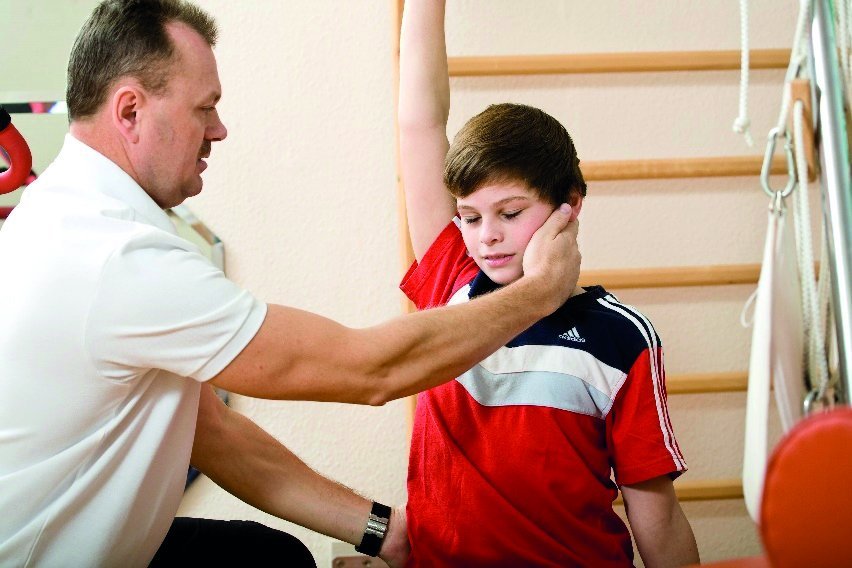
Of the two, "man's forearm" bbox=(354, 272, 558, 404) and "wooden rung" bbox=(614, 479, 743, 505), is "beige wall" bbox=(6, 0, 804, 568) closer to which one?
"wooden rung" bbox=(614, 479, 743, 505)

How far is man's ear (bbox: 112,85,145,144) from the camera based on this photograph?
3.96ft

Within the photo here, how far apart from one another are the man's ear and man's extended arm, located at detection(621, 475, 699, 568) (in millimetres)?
891

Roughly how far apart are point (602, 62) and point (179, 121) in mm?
999

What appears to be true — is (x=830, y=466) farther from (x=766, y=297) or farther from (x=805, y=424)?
(x=766, y=297)

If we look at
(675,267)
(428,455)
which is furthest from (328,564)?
(675,267)

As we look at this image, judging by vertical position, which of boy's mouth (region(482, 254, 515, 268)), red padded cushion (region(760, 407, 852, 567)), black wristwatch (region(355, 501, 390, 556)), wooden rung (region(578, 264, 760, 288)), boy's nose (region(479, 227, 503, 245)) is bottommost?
black wristwatch (region(355, 501, 390, 556))

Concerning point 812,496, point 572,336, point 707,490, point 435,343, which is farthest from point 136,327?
point 707,490

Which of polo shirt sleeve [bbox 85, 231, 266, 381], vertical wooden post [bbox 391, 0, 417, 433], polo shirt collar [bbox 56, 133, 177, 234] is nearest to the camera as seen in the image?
polo shirt sleeve [bbox 85, 231, 266, 381]

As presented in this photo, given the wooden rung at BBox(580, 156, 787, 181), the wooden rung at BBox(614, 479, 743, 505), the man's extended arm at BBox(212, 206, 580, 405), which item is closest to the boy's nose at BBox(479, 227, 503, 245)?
the man's extended arm at BBox(212, 206, 580, 405)

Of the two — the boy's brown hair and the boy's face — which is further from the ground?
the boy's brown hair

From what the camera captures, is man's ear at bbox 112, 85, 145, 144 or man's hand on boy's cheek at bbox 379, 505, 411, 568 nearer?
man's ear at bbox 112, 85, 145, 144

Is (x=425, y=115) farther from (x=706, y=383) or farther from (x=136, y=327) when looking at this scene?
(x=706, y=383)

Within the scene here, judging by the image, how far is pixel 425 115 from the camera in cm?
146

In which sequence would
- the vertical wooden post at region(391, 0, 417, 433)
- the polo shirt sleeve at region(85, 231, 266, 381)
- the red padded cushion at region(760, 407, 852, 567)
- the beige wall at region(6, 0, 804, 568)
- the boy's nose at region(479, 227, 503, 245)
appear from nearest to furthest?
the red padded cushion at region(760, 407, 852, 567)
the polo shirt sleeve at region(85, 231, 266, 381)
the boy's nose at region(479, 227, 503, 245)
the vertical wooden post at region(391, 0, 417, 433)
the beige wall at region(6, 0, 804, 568)
